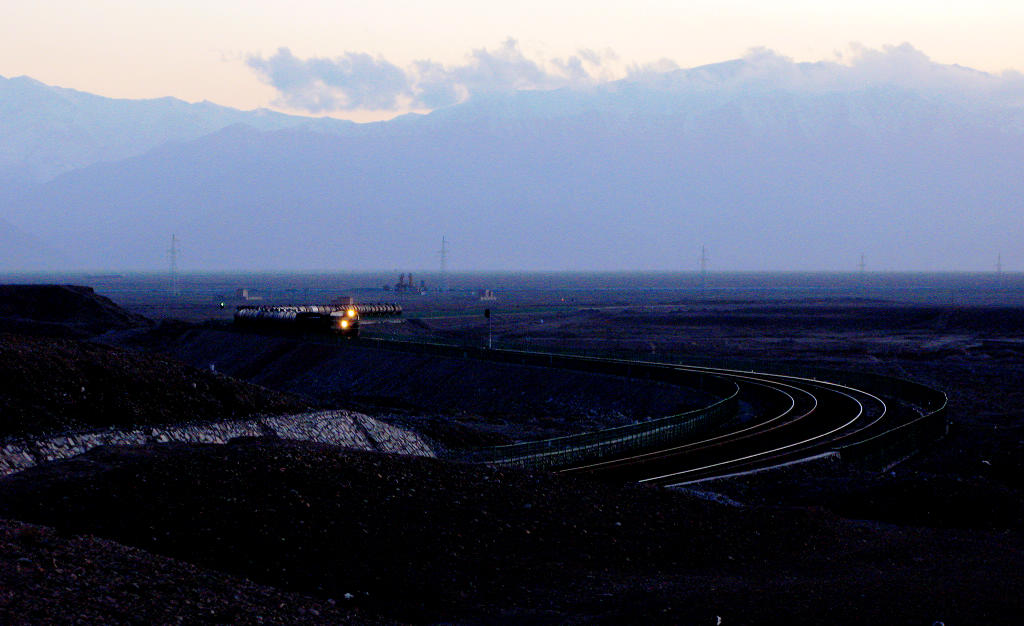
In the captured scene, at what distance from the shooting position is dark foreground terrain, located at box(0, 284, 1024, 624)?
1775cm

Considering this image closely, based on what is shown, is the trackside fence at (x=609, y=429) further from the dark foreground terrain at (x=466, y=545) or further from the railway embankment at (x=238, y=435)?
the dark foreground terrain at (x=466, y=545)

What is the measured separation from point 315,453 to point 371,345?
6009cm

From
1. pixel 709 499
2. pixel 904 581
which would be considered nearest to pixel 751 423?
pixel 709 499

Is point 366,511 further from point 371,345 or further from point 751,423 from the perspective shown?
point 371,345

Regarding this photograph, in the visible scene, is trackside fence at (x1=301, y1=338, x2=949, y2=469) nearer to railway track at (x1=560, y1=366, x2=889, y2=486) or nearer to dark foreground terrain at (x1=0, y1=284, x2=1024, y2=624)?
railway track at (x1=560, y1=366, x2=889, y2=486)

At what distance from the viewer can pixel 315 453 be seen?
2700 centimetres

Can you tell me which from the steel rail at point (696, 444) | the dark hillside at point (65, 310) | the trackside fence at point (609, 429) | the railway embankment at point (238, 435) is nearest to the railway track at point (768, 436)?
the steel rail at point (696, 444)

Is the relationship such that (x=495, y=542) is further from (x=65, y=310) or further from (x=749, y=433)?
(x=65, y=310)

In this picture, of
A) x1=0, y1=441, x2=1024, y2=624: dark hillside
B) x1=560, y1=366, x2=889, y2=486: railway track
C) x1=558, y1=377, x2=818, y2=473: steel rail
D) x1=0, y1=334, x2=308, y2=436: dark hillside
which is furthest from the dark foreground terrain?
x1=0, y1=334, x2=308, y2=436: dark hillside

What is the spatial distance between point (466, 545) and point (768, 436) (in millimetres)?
29005

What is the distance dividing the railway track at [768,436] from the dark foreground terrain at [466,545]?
149 inches

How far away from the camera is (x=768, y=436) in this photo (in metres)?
48.2

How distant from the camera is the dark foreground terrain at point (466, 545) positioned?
17750 millimetres

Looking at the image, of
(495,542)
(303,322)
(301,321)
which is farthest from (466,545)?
(301,321)
